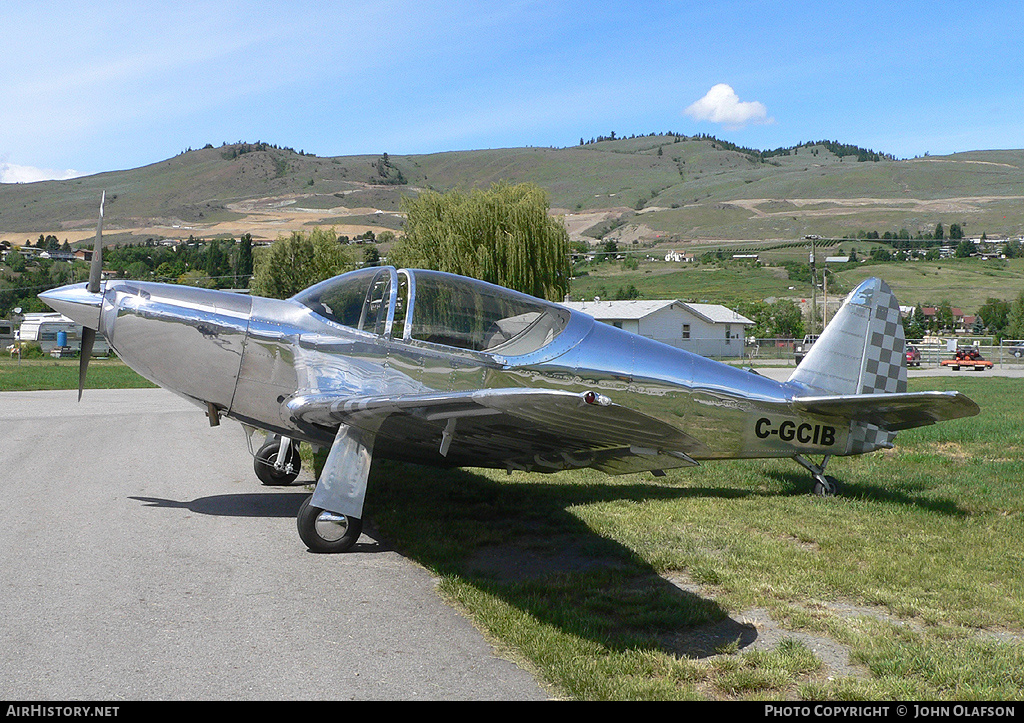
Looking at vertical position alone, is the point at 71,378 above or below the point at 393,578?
below

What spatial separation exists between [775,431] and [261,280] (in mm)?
48627

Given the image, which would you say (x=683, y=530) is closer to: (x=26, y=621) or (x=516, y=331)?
(x=516, y=331)

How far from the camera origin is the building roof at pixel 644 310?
6481 cm

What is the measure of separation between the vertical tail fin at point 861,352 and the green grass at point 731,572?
122cm

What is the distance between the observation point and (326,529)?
5984 millimetres

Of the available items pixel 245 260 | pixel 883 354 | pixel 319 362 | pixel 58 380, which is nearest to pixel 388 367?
pixel 319 362

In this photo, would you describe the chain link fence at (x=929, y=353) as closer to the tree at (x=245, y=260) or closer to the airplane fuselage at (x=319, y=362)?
the airplane fuselage at (x=319, y=362)

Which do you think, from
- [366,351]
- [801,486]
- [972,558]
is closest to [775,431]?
[801,486]

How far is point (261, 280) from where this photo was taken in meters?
51.6

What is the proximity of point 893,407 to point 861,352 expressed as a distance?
1.42m

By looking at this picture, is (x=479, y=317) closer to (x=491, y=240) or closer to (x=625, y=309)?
(x=491, y=240)

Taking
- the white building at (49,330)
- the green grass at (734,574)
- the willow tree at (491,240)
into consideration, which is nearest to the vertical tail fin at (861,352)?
the green grass at (734,574)
